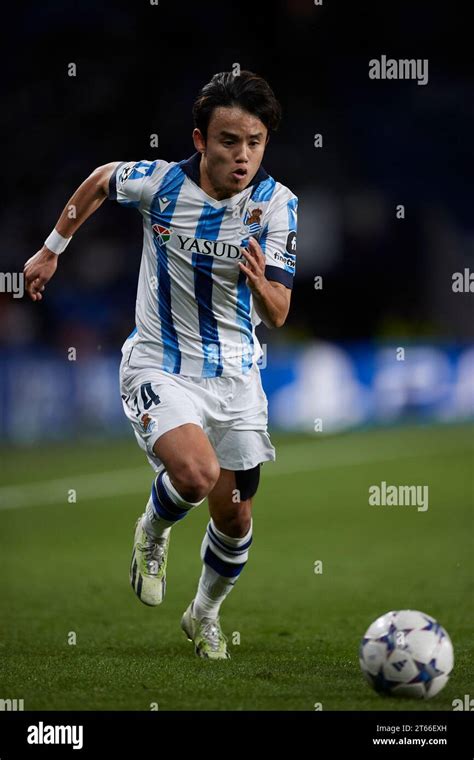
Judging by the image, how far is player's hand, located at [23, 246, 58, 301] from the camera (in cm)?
543

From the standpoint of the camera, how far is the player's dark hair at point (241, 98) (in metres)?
4.99

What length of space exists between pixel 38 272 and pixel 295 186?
1486cm

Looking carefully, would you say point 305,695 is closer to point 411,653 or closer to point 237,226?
point 411,653

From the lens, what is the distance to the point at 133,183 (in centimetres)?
537

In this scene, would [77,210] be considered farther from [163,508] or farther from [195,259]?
[163,508]

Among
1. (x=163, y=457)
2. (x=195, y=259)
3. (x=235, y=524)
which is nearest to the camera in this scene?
(x=163, y=457)

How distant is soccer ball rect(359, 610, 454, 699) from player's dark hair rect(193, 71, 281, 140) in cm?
219

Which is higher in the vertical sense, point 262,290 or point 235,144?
point 235,144

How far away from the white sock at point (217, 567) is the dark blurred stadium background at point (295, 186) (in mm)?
9859

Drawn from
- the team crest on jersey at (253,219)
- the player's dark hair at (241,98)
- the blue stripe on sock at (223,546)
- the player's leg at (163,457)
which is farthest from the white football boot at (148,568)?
the player's dark hair at (241,98)

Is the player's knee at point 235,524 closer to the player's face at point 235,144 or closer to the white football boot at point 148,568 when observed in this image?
the white football boot at point 148,568

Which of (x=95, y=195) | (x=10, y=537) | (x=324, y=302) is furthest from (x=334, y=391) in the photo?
(x=95, y=195)

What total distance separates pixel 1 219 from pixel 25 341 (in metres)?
2.63

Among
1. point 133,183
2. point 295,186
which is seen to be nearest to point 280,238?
point 133,183
